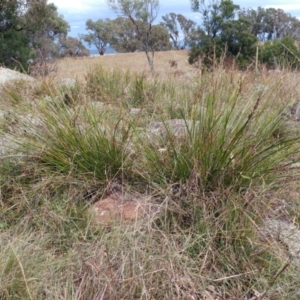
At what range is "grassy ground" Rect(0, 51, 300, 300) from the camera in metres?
1.53

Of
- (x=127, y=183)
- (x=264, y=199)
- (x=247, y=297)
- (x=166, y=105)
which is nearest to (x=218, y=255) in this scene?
(x=247, y=297)

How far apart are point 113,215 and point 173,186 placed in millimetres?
377

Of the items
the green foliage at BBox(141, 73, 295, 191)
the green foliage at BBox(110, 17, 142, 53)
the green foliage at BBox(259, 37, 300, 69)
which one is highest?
the green foliage at BBox(141, 73, 295, 191)

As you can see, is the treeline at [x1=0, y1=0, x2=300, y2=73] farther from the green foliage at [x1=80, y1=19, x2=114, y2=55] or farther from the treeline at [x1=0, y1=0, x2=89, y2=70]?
the green foliage at [x1=80, y1=19, x2=114, y2=55]

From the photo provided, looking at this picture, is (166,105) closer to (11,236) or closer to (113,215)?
(113,215)

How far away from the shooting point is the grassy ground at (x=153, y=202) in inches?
60.2

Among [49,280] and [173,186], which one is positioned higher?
[173,186]

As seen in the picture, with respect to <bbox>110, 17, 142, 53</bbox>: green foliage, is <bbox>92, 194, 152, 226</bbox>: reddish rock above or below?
above

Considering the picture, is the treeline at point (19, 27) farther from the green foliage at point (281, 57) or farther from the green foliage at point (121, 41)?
the green foliage at point (121, 41)

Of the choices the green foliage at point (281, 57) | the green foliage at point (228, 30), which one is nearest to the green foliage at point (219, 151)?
the green foliage at point (281, 57)

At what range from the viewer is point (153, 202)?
1.98m

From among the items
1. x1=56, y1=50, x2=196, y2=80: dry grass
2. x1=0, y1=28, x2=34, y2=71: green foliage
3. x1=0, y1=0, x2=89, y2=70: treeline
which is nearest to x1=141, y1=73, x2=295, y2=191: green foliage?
x1=56, y1=50, x2=196, y2=80: dry grass

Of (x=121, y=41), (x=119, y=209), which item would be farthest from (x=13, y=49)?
(x=121, y=41)

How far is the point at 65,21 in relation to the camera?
20.3 metres
